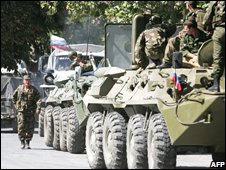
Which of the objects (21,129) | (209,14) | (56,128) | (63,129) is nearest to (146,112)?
(209,14)

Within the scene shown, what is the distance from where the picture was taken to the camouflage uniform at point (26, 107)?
22219mm

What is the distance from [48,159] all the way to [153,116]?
4.68 metres

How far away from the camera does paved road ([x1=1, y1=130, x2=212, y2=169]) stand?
16625mm

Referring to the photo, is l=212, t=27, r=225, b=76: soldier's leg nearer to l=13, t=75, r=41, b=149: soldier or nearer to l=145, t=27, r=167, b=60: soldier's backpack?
l=145, t=27, r=167, b=60: soldier's backpack

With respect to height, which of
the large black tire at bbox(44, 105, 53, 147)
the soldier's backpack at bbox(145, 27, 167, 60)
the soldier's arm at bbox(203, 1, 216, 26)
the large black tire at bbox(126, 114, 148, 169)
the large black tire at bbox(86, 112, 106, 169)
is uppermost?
the soldier's arm at bbox(203, 1, 216, 26)

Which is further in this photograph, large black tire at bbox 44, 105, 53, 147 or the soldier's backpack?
large black tire at bbox 44, 105, 53, 147

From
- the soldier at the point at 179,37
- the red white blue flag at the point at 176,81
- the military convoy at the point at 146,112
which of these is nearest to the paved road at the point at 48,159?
the military convoy at the point at 146,112

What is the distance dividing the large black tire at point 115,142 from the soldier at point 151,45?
1002mm

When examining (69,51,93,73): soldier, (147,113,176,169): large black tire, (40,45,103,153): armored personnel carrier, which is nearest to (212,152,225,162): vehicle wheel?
(147,113,176,169): large black tire

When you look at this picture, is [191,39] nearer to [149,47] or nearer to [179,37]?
[179,37]

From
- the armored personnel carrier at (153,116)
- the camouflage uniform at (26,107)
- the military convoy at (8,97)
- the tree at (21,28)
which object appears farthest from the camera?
the tree at (21,28)

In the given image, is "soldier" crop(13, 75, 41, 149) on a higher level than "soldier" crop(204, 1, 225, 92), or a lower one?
lower

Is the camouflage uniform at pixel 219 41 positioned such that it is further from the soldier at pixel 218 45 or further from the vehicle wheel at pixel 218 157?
the vehicle wheel at pixel 218 157

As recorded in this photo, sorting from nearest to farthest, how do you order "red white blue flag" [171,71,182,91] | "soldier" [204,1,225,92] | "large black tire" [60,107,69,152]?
"soldier" [204,1,225,92] < "red white blue flag" [171,71,182,91] < "large black tire" [60,107,69,152]
